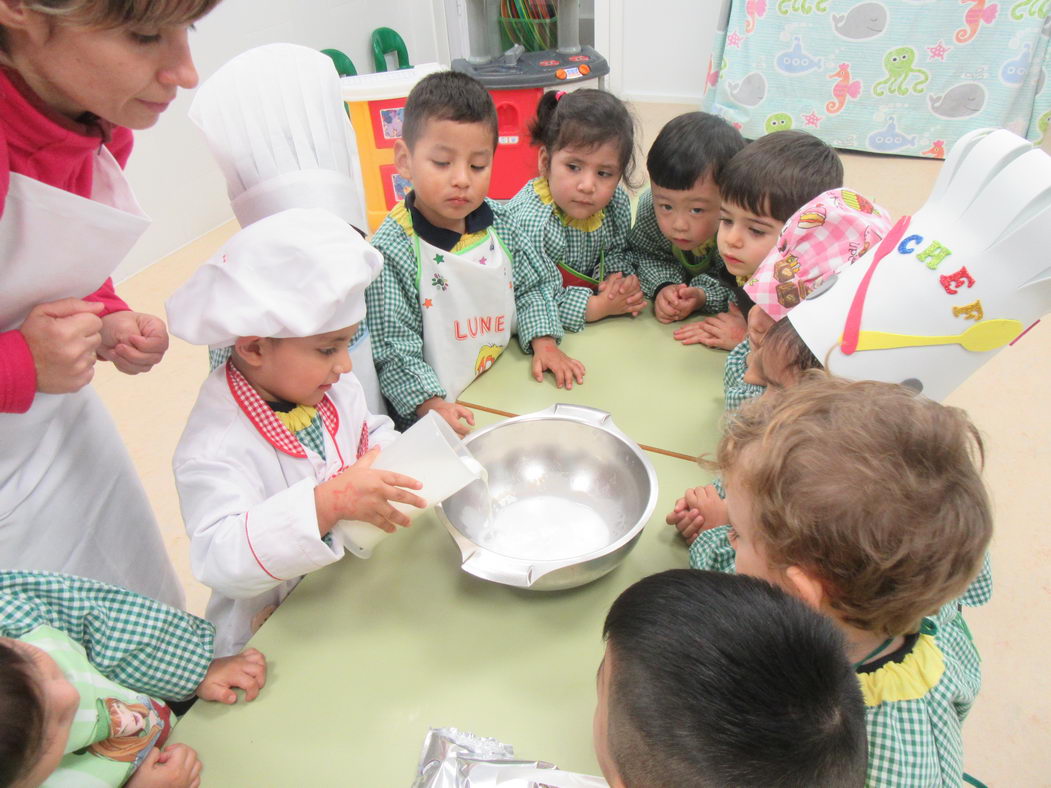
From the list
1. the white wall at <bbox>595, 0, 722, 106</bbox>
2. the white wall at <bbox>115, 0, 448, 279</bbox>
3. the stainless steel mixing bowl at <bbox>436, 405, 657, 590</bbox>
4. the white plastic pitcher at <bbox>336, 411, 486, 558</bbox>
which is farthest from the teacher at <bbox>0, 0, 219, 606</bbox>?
the white wall at <bbox>595, 0, 722, 106</bbox>

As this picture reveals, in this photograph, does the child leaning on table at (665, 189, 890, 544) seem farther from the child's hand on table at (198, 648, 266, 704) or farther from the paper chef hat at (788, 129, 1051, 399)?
the child's hand on table at (198, 648, 266, 704)

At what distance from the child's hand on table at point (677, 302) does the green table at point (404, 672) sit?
64cm

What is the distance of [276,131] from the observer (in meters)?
1.06

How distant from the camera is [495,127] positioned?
4.03 feet

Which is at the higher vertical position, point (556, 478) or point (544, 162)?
point (544, 162)

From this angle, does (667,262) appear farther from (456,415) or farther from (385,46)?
(385,46)

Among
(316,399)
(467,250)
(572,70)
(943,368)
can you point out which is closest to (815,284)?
(943,368)

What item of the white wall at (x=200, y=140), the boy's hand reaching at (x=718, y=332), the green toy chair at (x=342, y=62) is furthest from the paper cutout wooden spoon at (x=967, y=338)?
the green toy chair at (x=342, y=62)

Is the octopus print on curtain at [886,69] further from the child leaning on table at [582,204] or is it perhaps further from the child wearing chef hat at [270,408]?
the child wearing chef hat at [270,408]

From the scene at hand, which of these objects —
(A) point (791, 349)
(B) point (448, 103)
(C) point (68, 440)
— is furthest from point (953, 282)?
(C) point (68, 440)

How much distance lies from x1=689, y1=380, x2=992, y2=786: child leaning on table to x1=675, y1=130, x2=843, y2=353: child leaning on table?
1.77 feet

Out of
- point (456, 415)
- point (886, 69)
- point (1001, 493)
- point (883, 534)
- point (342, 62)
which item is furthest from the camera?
point (886, 69)

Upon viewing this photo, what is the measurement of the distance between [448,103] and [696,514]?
2.59ft

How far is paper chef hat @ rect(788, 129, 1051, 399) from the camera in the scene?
0.76m
